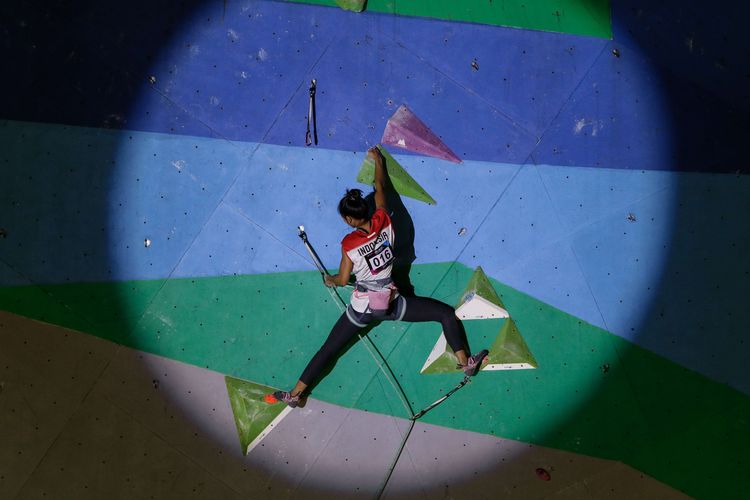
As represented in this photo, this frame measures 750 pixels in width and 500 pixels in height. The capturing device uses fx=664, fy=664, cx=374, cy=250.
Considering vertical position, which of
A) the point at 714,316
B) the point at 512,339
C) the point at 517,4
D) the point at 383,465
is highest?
the point at 517,4

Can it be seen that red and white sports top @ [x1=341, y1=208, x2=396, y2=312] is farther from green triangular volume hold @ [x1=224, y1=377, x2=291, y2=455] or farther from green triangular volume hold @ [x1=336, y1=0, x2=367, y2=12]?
green triangular volume hold @ [x1=336, y1=0, x2=367, y2=12]

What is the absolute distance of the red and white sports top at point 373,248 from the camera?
3475 millimetres

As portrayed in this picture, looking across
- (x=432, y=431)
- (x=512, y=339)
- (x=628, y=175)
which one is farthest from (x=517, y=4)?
(x=432, y=431)

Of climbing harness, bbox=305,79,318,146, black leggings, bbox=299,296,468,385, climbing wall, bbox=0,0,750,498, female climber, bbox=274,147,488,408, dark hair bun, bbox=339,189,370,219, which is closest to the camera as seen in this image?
dark hair bun, bbox=339,189,370,219

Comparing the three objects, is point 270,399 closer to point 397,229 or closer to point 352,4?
point 397,229

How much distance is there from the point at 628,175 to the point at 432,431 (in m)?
2.06

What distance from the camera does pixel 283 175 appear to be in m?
4.11

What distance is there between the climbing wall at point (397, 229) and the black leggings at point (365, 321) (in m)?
0.26

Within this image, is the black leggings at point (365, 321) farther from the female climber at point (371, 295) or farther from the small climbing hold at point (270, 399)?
the small climbing hold at point (270, 399)

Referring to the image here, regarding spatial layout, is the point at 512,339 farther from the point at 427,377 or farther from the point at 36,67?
the point at 36,67

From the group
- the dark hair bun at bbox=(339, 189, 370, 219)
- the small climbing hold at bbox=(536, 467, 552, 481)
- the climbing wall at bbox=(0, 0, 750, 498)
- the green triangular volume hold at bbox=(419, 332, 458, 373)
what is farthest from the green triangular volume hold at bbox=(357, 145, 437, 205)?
the small climbing hold at bbox=(536, 467, 552, 481)

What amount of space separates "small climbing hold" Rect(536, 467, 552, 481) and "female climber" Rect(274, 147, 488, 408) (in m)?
0.75

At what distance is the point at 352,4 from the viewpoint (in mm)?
4148

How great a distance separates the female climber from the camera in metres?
3.47
